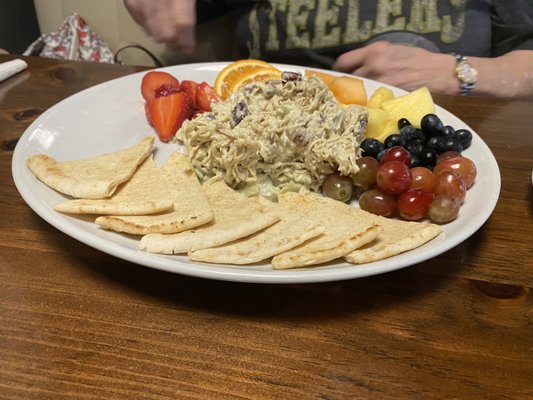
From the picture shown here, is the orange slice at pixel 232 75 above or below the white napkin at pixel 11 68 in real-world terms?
above

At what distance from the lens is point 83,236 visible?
3.19 ft

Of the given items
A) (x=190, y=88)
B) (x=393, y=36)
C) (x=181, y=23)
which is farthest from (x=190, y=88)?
(x=393, y=36)

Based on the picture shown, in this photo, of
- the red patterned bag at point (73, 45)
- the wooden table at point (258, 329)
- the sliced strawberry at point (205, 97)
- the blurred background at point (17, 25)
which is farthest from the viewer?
the blurred background at point (17, 25)

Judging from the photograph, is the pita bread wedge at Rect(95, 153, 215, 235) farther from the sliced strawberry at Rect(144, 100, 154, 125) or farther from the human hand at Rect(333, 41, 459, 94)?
the human hand at Rect(333, 41, 459, 94)

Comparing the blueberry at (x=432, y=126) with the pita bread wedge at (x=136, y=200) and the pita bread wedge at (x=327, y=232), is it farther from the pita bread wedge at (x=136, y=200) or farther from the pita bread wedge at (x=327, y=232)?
the pita bread wedge at (x=136, y=200)

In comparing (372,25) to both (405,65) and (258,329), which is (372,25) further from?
(258,329)

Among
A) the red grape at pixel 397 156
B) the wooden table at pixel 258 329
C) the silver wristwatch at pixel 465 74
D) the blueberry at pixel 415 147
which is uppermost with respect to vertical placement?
the red grape at pixel 397 156

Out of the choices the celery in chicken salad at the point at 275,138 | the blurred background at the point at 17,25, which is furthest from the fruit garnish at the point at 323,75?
the blurred background at the point at 17,25

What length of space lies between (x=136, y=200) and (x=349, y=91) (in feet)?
2.37

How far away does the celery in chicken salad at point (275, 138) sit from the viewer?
4.07 feet

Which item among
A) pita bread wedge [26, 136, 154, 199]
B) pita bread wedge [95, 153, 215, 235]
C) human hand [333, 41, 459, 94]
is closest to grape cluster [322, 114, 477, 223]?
pita bread wedge [95, 153, 215, 235]

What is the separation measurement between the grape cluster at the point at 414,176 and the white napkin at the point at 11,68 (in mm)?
1151

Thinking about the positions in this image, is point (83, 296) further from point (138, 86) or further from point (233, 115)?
point (138, 86)

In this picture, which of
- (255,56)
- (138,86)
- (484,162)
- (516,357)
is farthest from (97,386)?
(255,56)
